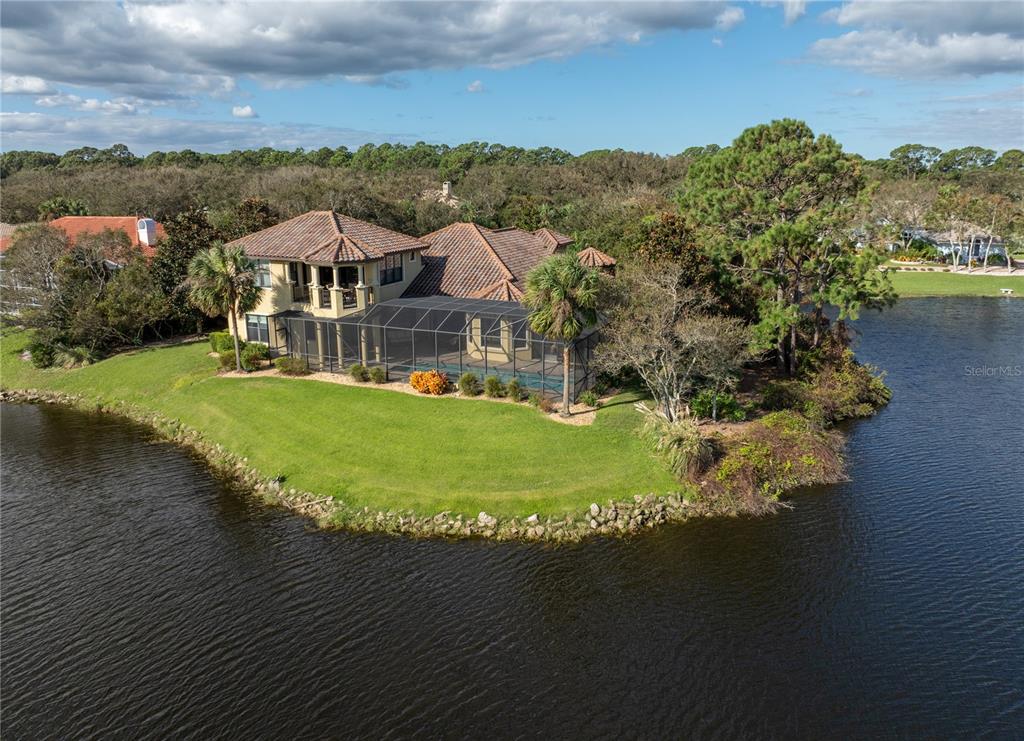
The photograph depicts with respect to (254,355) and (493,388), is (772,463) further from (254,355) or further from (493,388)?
(254,355)

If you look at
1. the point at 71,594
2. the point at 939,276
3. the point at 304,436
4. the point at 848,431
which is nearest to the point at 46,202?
the point at 304,436

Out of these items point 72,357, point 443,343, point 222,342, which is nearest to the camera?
point 443,343

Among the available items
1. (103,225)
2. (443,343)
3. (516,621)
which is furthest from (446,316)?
(103,225)

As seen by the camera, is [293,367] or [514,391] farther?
[293,367]

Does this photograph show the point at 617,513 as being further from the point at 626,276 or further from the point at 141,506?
the point at 141,506

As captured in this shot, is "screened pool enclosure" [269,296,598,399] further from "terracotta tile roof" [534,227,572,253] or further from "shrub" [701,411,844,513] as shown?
"terracotta tile roof" [534,227,572,253]

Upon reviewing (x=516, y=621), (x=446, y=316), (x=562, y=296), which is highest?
(x=562, y=296)

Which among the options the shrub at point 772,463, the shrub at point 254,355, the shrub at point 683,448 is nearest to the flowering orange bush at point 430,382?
the shrub at point 254,355
